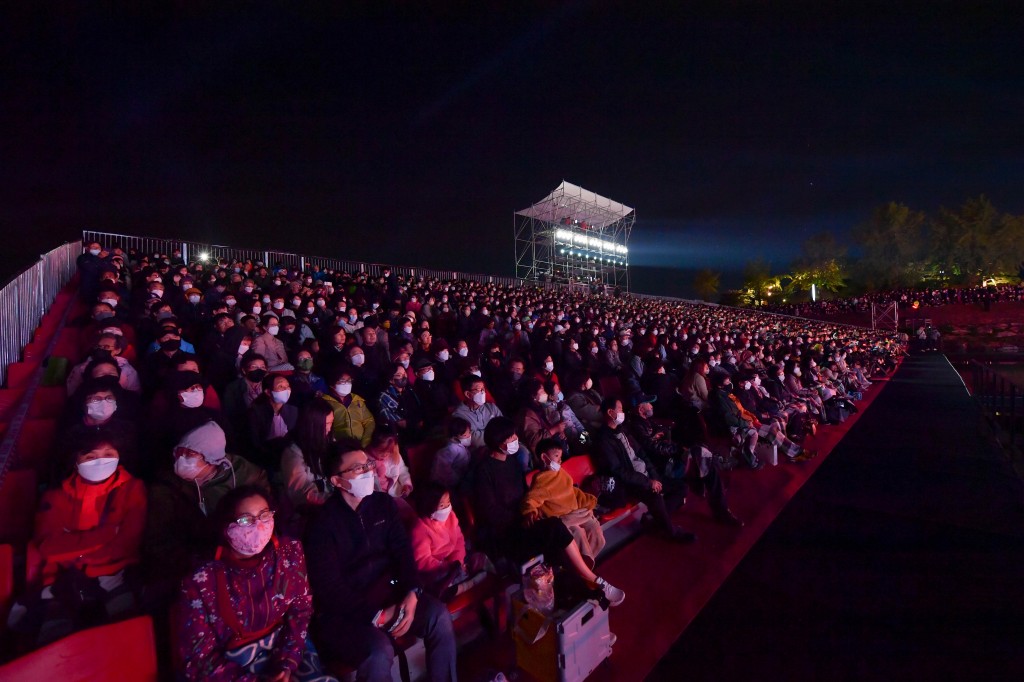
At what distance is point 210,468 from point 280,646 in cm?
118

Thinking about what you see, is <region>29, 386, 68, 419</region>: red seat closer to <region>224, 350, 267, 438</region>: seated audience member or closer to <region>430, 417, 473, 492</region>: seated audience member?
<region>224, 350, 267, 438</region>: seated audience member

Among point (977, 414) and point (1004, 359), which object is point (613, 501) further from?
point (1004, 359)

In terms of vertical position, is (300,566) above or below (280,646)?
above

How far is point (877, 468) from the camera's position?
243 inches

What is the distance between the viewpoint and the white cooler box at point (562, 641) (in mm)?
2504

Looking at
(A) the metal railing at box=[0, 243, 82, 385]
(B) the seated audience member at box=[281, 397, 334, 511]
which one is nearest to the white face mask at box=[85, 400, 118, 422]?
(B) the seated audience member at box=[281, 397, 334, 511]

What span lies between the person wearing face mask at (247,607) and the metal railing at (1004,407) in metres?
8.49

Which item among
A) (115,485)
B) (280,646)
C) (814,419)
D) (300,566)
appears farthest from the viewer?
(814,419)

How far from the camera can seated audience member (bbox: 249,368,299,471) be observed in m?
3.80

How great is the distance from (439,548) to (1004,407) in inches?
377

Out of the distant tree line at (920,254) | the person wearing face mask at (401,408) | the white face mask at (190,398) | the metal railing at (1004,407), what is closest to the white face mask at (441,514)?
the person wearing face mask at (401,408)

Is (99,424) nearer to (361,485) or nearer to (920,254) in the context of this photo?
(361,485)

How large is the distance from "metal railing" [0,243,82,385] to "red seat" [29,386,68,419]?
2232 millimetres

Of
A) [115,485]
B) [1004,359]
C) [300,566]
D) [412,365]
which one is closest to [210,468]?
[115,485]
